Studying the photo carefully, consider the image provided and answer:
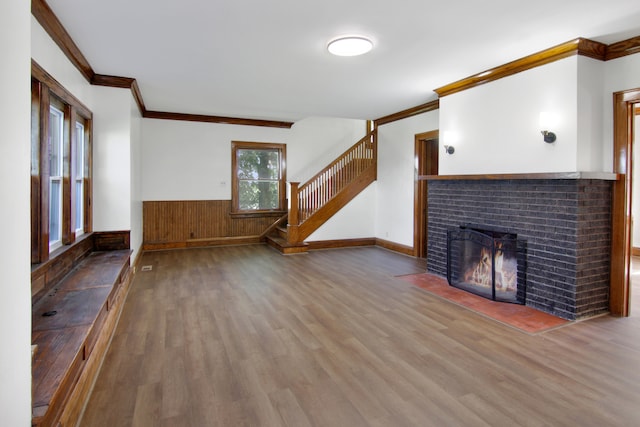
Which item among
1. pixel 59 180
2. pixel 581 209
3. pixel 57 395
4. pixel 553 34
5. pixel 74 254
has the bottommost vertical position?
pixel 57 395

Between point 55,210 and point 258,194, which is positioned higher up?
point 258,194

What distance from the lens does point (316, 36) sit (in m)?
3.46

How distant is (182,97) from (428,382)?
552 centimetres

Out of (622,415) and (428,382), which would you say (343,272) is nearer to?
(428,382)

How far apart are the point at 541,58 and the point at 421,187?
3097mm

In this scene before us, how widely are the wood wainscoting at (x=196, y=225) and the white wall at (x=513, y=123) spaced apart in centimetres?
449

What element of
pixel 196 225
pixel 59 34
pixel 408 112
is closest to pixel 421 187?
pixel 408 112

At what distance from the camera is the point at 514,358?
9.25 feet

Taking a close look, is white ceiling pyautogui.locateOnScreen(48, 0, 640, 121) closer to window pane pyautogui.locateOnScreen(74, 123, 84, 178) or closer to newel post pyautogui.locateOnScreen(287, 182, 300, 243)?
window pane pyautogui.locateOnScreen(74, 123, 84, 178)

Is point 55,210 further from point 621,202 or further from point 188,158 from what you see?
point 621,202

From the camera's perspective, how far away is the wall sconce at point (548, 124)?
12.0ft

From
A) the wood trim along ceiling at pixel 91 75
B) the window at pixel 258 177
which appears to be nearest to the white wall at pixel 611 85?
the wood trim along ceiling at pixel 91 75

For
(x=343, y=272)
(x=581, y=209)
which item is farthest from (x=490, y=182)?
(x=343, y=272)

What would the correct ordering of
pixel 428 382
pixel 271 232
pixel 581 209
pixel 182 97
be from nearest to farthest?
pixel 428 382
pixel 581 209
pixel 182 97
pixel 271 232
